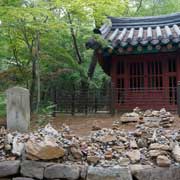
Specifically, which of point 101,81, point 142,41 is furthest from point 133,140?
point 101,81

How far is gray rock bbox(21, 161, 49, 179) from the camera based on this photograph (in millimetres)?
5273

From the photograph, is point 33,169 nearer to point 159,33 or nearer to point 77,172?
point 77,172

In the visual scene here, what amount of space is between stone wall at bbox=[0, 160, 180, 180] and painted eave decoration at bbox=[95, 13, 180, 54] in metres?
5.64

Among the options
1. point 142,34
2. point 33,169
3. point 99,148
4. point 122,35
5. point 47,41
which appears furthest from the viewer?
point 122,35

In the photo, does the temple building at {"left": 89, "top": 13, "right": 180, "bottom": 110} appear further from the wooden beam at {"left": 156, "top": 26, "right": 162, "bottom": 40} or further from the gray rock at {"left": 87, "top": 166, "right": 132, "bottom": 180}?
the gray rock at {"left": 87, "top": 166, "right": 132, "bottom": 180}

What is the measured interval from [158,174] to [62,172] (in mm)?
1536

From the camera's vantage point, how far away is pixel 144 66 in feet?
35.9

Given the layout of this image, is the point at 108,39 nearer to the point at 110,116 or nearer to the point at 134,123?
the point at 110,116

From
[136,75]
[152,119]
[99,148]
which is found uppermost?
[136,75]

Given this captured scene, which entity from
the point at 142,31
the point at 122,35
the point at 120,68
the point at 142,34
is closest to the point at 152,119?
the point at 120,68

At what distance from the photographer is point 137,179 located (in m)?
5.16

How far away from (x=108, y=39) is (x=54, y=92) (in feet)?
8.37

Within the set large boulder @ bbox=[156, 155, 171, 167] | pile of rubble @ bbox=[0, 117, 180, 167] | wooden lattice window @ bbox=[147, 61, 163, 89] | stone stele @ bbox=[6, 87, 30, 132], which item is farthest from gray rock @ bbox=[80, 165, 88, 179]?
wooden lattice window @ bbox=[147, 61, 163, 89]

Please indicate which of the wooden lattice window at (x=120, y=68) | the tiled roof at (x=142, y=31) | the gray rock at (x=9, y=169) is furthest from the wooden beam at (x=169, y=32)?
the gray rock at (x=9, y=169)
